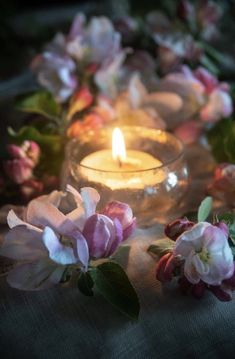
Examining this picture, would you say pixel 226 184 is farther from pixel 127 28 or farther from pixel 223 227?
pixel 127 28

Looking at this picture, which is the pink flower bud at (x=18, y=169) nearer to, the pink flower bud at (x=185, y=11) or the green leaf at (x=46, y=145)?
the green leaf at (x=46, y=145)

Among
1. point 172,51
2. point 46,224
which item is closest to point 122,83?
point 172,51

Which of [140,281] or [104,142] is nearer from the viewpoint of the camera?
[140,281]

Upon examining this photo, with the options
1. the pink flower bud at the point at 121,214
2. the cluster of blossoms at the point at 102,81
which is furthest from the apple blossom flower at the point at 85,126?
the pink flower bud at the point at 121,214

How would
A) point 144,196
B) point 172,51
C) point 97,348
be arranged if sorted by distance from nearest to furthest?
point 97,348 → point 144,196 → point 172,51

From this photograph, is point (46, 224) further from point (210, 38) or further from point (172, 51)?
point (210, 38)

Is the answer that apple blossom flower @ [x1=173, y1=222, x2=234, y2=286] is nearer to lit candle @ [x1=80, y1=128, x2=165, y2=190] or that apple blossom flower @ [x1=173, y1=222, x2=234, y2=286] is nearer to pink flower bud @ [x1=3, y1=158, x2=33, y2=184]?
lit candle @ [x1=80, y1=128, x2=165, y2=190]
